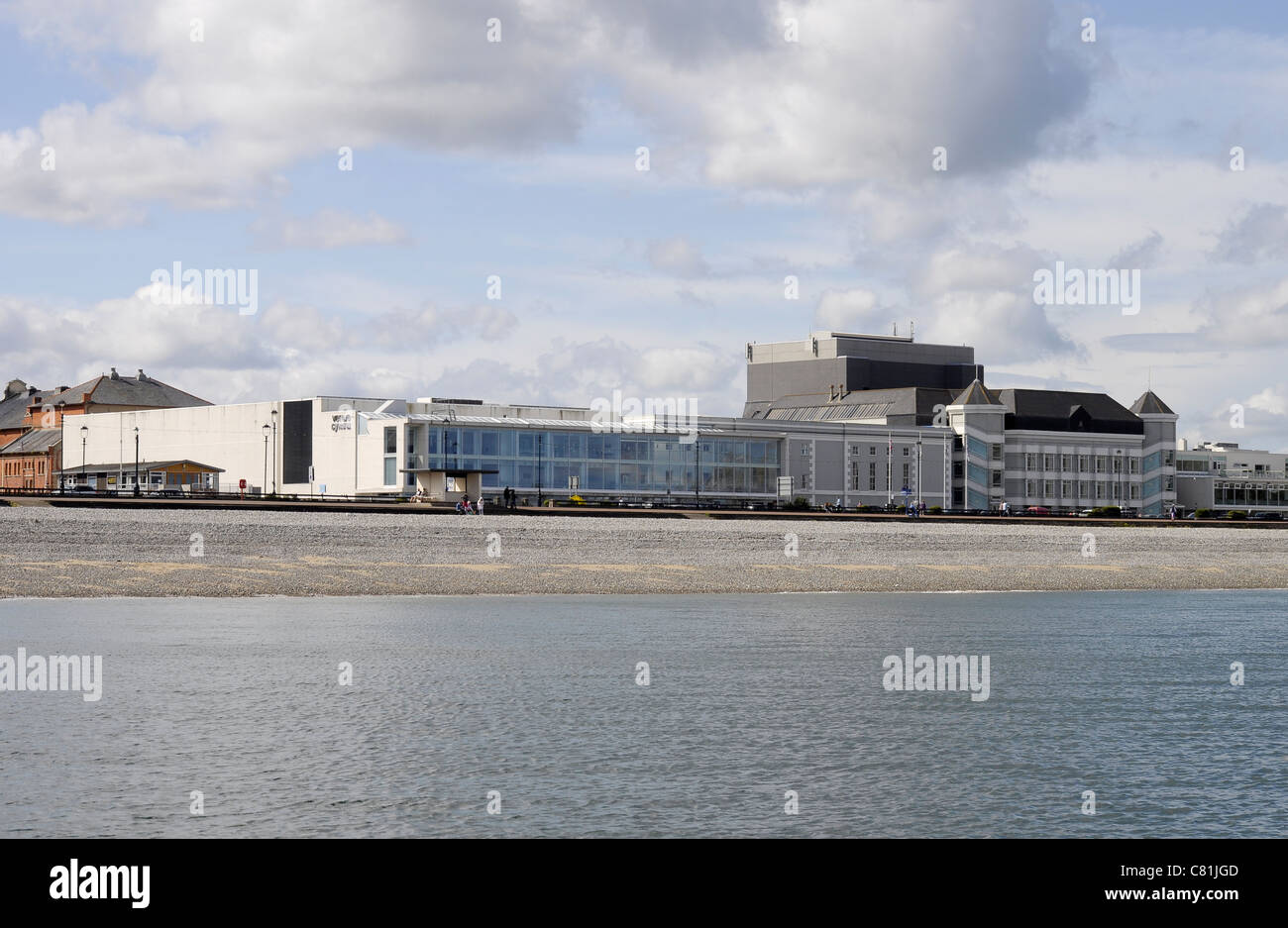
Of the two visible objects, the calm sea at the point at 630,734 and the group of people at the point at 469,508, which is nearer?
the calm sea at the point at 630,734

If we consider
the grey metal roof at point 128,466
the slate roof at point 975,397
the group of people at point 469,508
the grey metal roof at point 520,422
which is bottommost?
the group of people at point 469,508

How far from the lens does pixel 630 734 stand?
95.6 feet

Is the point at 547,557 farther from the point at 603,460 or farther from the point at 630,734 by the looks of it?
the point at 603,460

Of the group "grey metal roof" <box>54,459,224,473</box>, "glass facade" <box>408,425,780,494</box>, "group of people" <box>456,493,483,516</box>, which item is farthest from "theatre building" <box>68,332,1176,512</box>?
"group of people" <box>456,493,483,516</box>

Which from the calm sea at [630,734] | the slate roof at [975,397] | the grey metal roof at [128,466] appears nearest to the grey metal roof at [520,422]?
the grey metal roof at [128,466]

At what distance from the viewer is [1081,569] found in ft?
309

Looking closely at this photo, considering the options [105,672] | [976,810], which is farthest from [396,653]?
[976,810]

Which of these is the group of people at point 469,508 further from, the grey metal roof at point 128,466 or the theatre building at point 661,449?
the grey metal roof at point 128,466

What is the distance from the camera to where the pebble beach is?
70.1 metres

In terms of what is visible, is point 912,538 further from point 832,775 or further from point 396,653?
point 832,775

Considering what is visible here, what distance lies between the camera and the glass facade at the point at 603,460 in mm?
148625

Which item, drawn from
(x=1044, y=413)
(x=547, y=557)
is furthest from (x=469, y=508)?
(x=1044, y=413)

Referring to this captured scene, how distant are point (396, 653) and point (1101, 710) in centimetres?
2002

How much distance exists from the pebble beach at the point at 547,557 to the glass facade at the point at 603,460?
48.0 meters
